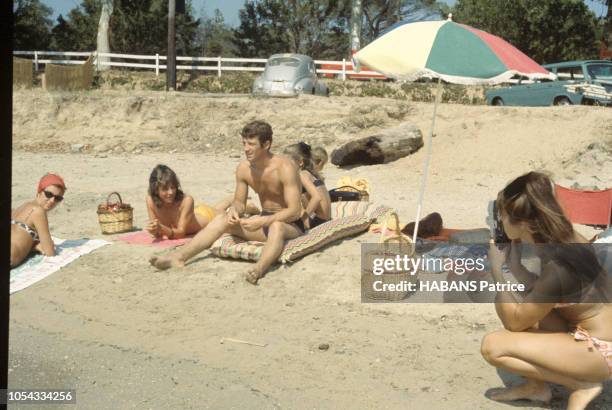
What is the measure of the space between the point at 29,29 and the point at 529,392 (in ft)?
116

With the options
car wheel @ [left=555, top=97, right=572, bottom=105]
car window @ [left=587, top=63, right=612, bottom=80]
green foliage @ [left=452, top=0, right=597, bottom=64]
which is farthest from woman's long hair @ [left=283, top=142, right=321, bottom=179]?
green foliage @ [left=452, top=0, right=597, bottom=64]

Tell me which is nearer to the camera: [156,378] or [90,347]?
[156,378]

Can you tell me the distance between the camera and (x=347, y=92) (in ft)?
78.3

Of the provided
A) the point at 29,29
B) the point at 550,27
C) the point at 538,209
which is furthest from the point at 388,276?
the point at 29,29

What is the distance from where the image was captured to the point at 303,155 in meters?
7.67

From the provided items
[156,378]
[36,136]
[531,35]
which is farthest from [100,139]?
[531,35]

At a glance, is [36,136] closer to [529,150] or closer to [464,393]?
[529,150]

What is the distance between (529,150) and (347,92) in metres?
11.7

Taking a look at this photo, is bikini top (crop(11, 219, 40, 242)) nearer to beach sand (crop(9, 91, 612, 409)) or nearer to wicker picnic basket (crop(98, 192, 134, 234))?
beach sand (crop(9, 91, 612, 409))

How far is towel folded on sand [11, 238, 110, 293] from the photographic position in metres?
6.72

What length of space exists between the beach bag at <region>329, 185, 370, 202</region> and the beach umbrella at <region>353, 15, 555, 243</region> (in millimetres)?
2175

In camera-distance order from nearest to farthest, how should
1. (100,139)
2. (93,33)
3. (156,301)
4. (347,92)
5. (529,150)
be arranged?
(156,301), (529,150), (100,139), (347,92), (93,33)

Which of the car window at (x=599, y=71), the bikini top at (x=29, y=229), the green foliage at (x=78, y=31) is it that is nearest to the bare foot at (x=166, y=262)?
the bikini top at (x=29, y=229)

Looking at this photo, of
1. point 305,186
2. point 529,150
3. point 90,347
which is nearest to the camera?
point 90,347
